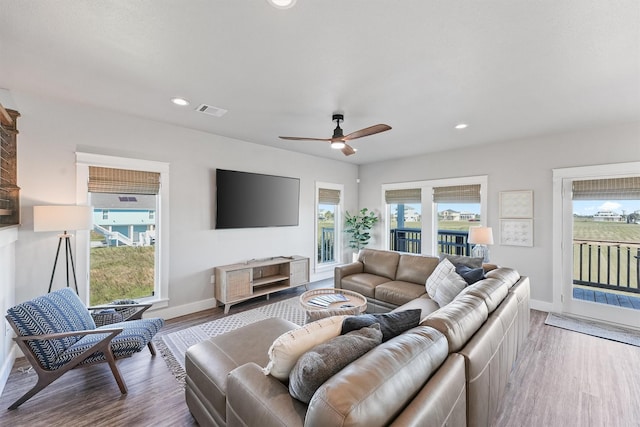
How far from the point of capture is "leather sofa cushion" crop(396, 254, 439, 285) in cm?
361

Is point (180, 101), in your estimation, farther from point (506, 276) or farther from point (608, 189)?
point (608, 189)

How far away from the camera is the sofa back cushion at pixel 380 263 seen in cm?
401

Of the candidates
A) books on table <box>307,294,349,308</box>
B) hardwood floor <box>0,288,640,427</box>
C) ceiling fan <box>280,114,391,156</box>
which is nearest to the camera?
hardwood floor <box>0,288,640,427</box>

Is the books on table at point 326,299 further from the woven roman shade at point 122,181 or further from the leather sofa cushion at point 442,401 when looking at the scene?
the woven roman shade at point 122,181

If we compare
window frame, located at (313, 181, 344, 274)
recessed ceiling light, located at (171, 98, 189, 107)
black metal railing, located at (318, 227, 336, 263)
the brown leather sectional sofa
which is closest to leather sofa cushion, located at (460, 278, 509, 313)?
the brown leather sectional sofa

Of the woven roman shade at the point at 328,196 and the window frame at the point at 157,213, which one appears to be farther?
the woven roman shade at the point at 328,196

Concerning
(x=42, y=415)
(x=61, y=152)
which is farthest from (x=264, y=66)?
(x=42, y=415)

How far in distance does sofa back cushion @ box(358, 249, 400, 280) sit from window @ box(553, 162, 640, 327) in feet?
7.78

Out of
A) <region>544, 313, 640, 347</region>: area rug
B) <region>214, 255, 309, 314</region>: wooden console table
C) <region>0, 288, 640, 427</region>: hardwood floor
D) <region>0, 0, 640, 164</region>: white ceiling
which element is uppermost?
<region>0, 0, 640, 164</region>: white ceiling

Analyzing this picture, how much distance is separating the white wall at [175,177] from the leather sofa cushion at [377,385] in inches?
134

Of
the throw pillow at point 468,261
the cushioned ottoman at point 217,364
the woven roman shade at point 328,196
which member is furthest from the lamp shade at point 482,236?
the cushioned ottoman at point 217,364

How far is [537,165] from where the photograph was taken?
4023 millimetres

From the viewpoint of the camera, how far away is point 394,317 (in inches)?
60.4

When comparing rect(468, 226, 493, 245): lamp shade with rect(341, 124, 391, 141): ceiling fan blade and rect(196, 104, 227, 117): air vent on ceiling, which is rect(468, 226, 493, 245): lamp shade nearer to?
rect(341, 124, 391, 141): ceiling fan blade
